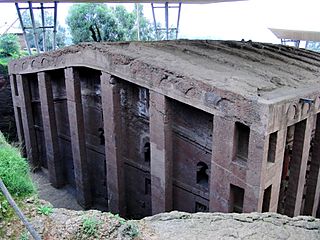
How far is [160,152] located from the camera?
8.40 meters

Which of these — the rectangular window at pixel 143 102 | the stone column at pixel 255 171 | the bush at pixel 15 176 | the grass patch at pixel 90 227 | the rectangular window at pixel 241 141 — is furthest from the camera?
the rectangular window at pixel 143 102

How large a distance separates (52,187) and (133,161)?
172 inches

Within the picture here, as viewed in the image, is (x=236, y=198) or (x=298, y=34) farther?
(x=298, y=34)

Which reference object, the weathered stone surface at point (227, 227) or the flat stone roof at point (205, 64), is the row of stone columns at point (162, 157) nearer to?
the flat stone roof at point (205, 64)

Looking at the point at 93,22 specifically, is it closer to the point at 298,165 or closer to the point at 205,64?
the point at 205,64

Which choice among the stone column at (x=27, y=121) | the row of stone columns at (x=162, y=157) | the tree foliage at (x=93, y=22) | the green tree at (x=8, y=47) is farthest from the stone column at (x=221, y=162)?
the tree foliage at (x=93, y=22)

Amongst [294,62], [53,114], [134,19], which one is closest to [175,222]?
[294,62]

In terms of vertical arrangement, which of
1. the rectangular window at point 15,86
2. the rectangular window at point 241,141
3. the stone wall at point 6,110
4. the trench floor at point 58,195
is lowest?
the trench floor at point 58,195

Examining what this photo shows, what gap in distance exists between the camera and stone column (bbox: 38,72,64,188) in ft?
38.7

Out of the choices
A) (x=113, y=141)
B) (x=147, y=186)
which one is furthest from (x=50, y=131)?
(x=147, y=186)

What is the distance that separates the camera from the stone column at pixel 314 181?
8359mm

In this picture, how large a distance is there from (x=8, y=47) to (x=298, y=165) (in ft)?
61.2

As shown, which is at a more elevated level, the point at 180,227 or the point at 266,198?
the point at 180,227

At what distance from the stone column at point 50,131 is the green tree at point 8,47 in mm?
10321
